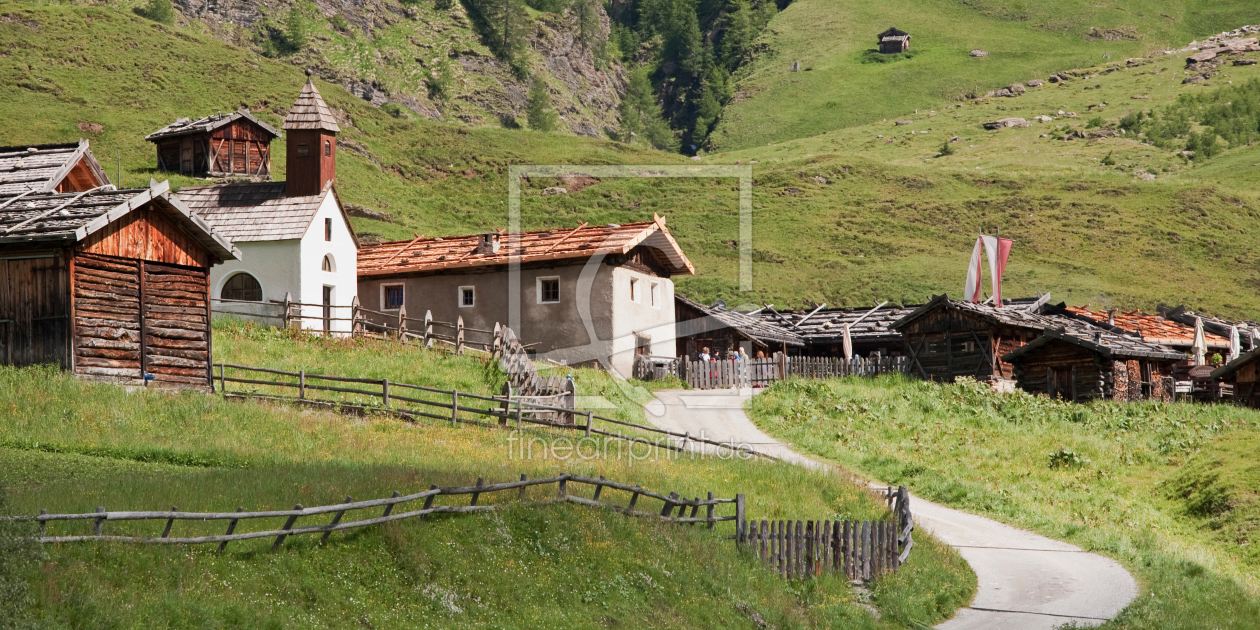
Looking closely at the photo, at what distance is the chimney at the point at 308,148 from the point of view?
4309 centimetres

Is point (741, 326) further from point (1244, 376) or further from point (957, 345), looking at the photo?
point (1244, 376)

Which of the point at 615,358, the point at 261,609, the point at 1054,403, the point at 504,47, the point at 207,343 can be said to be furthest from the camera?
the point at 504,47

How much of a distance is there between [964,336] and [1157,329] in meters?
13.6

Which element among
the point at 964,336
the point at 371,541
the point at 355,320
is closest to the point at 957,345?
the point at 964,336

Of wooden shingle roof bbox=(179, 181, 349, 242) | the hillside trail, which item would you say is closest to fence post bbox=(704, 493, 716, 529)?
the hillside trail

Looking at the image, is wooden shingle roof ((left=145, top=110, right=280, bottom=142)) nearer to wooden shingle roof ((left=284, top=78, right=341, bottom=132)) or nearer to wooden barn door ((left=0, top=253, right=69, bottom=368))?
wooden shingle roof ((left=284, top=78, right=341, bottom=132))

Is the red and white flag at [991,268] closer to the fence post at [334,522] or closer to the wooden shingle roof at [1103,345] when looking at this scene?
the wooden shingle roof at [1103,345]

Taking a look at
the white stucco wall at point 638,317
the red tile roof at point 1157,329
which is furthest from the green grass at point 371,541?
the red tile roof at point 1157,329

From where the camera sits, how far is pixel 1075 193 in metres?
110

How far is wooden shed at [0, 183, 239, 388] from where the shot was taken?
25516 mm

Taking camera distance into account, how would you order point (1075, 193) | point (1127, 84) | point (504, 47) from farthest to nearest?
point (504, 47), point (1127, 84), point (1075, 193)

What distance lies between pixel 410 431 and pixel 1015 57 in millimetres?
190775

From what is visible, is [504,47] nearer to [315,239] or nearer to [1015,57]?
[1015,57]

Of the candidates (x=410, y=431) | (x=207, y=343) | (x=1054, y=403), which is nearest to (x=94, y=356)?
(x=207, y=343)
